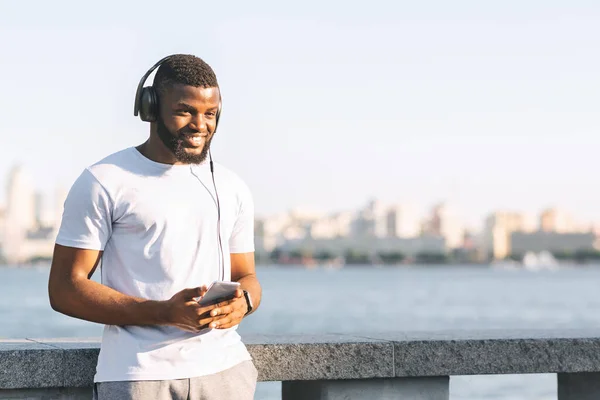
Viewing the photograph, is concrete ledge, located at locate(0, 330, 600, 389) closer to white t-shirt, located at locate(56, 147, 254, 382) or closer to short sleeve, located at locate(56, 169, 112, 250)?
white t-shirt, located at locate(56, 147, 254, 382)

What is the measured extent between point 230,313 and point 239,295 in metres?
0.08

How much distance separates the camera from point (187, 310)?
380 centimetres

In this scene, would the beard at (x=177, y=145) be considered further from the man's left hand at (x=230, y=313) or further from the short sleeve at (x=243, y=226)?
the man's left hand at (x=230, y=313)

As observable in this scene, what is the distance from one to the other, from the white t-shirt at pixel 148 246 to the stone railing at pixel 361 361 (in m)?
0.69

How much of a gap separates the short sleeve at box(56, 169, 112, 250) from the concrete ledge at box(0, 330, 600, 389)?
841mm

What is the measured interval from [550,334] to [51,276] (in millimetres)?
2662

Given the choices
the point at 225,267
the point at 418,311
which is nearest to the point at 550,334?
the point at 225,267

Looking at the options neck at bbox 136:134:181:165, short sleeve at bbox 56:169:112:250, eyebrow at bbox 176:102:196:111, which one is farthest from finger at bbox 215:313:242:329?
eyebrow at bbox 176:102:196:111

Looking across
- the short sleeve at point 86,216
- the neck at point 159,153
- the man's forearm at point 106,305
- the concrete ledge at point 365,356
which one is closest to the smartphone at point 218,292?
the man's forearm at point 106,305

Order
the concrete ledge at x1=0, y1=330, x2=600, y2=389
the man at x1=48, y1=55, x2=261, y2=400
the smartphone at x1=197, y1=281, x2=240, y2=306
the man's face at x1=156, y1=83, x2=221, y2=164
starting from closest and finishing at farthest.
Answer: the smartphone at x1=197, y1=281, x2=240, y2=306 → the man at x1=48, y1=55, x2=261, y2=400 → the man's face at x1=156, y1=83, x2=221, y2=164 → the concrete ledge at x1=0, y1=330, x2=600, y2=389

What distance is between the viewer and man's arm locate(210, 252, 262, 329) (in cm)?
391

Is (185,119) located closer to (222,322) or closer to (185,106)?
(185,106)

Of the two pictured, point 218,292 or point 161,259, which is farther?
point 161,259

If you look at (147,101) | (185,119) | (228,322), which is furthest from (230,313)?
(147,101)
